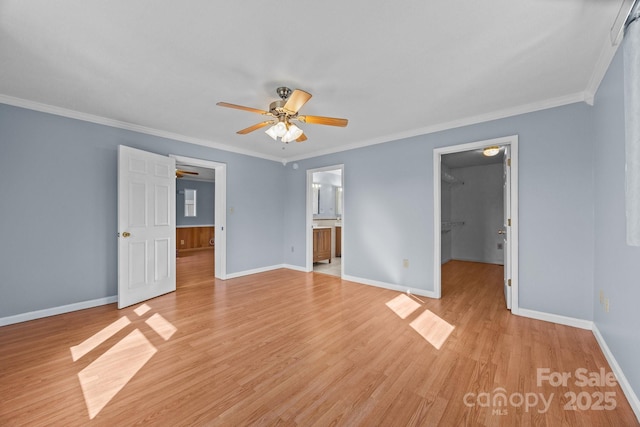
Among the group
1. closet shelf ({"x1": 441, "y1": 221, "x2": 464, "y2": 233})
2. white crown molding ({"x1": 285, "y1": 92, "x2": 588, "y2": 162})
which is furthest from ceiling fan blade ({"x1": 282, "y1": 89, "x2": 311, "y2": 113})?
closet shelf ({"x1": 441, "y1": 221, "x2": 464, "y2": 233})

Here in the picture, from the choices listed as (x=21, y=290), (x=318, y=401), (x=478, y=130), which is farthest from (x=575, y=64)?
(x=21, y=290)

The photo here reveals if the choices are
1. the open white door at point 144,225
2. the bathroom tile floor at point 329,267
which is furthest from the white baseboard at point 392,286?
the open white door at point 144,225

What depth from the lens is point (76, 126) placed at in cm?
310

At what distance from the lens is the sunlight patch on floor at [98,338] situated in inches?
84.0

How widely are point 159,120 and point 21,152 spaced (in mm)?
1386

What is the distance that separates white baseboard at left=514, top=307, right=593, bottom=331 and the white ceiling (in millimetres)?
2246

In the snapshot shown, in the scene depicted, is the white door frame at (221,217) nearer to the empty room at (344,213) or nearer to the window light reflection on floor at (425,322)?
the empty room at (344,213)

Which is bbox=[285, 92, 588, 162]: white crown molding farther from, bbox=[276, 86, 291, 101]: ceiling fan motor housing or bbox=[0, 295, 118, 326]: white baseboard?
bbox=[0, 295, 118, 326]: white baseboard

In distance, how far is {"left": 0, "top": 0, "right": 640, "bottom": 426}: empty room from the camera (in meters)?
1.56

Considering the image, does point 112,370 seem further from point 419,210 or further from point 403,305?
point 419,210

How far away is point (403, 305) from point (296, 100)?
270 centimetres

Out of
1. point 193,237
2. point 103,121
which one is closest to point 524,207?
point 103,121

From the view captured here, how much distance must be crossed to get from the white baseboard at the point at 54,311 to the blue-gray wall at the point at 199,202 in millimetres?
5188

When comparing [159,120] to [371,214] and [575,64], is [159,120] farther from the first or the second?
[575,64]
